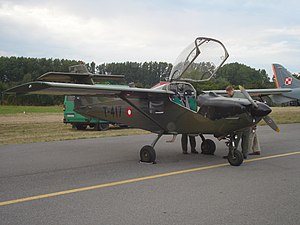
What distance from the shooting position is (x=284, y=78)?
24.4m

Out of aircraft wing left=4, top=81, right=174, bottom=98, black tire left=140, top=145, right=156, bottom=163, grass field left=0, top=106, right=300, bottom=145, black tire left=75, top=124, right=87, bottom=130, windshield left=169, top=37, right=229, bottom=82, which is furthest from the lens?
black tire left=75, top=124, right=87, bottom=130

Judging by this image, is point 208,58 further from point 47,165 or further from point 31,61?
point 31,61

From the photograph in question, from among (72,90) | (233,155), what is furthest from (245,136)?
(72,90)

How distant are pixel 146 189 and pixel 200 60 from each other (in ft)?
15.2

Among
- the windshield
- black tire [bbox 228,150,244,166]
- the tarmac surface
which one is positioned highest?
the windshield

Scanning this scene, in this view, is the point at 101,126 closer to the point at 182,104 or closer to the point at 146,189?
the point at 182,104

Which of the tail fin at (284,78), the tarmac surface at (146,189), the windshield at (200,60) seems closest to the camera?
the tarmac surface at (146,189)

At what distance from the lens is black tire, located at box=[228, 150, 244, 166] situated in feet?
25.2

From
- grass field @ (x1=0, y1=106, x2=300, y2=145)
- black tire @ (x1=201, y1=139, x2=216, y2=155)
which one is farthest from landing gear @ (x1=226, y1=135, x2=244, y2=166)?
grass field @ (x1=0, y1=106, x2=300, y2=145)

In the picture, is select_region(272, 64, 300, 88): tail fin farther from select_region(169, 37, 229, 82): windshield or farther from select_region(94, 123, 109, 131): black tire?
select_region(169, 37, 229, 82): windshield

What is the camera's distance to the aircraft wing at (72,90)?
630cm

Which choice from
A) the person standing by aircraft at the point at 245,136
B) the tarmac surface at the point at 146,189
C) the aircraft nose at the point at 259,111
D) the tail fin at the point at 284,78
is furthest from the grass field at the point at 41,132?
the aircraft nose at the point at 259,111

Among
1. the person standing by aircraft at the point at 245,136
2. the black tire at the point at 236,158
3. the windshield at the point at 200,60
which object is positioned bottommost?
the black tire at the point at 236,158

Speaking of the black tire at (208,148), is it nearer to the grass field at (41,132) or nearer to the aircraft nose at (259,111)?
the aircraft nose at (259,111)
